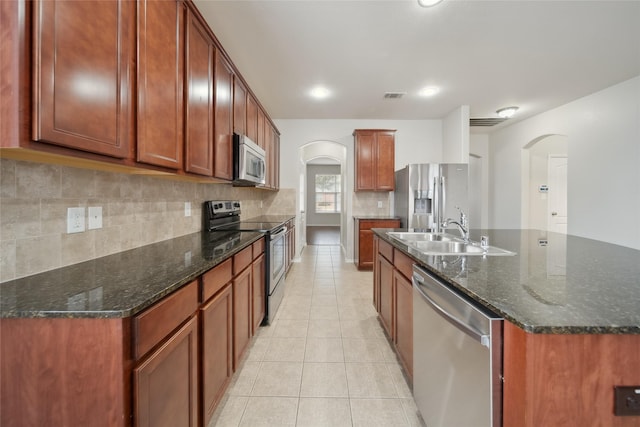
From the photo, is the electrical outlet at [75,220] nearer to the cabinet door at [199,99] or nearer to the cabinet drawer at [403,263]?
the cabinet door at [199,99]

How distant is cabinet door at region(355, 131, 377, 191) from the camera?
493 cm

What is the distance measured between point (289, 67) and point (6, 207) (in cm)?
290

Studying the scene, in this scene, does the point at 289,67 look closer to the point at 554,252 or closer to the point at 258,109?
the point at 258,109

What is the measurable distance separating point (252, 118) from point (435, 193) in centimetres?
297

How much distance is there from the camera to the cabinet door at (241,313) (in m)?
1.74

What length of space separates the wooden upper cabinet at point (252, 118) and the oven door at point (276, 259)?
3.71 feet

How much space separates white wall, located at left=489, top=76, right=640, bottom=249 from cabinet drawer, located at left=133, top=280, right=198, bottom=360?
513 cm

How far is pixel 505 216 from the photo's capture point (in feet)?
19.3

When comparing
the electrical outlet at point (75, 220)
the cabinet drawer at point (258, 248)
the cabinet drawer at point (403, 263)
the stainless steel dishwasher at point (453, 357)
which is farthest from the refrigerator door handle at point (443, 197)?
the electrical outlet at point (75, 220)

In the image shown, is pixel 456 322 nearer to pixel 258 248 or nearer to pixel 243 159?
pixel 258 248

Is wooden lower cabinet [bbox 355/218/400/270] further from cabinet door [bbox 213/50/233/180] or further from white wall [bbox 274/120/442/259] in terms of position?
cabinet door [bbox 213/50/233/180]

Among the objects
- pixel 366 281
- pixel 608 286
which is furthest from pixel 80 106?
pixel 366 281

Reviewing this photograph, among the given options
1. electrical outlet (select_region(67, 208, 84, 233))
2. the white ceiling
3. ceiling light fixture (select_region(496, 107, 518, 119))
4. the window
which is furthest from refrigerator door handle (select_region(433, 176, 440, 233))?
the window

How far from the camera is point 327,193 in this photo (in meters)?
11.5
